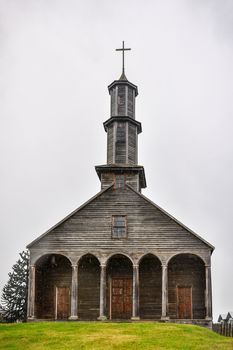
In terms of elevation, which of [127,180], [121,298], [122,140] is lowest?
[121,298]

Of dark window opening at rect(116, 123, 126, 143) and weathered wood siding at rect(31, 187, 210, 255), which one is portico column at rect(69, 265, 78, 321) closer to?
weathered wood siding at rect(31, 187, 210, 255)

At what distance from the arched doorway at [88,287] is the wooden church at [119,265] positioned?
0.06 meters

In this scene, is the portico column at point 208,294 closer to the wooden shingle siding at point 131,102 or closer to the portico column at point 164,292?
the portico column at point 164,292

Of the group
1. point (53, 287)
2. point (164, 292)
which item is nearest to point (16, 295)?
point (53, 287)

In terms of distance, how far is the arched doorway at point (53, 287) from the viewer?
37.4 meters

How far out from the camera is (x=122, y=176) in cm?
3991

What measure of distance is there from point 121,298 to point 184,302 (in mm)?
4120

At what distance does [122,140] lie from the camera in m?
41.8

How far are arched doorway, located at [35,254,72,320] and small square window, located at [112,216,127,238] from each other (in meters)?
4.12

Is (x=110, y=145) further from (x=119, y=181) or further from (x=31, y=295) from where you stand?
(x=31, y=295)

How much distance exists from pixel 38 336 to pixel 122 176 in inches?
639

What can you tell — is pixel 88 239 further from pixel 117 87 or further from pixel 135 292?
pixel 117 87

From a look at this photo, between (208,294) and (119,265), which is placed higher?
(119,265)

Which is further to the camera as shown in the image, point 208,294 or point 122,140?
point 122,140
